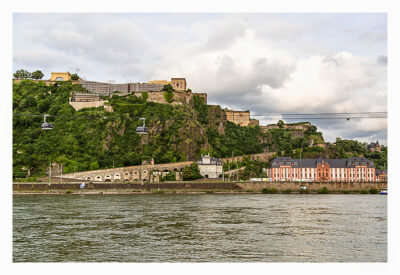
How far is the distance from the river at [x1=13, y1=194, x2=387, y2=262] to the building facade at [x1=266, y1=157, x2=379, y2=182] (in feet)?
143

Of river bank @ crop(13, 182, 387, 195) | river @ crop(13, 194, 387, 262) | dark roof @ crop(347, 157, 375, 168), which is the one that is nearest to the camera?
river @ crop(13, 194, 387, 262)

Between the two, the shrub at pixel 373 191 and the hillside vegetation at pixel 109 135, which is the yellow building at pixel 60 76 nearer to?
the hillside vegetation at pixel 109 135

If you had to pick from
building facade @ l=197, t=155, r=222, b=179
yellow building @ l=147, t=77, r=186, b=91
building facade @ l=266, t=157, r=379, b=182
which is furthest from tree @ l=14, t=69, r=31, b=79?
building facade @ l=266, t=157, r=379, b=182

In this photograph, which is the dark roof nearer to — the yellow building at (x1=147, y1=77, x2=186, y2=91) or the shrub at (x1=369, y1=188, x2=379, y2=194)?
the shrub at (x1=369, y1=188, x2=379, y2=194)

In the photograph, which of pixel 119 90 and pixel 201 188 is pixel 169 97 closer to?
pixel 119 90

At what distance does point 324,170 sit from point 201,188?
27.6 m

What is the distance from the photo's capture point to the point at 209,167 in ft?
210

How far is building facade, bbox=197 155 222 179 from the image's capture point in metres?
63.4

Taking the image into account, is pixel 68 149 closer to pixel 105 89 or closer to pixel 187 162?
pixel 187 162

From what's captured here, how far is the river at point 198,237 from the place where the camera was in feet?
46.0

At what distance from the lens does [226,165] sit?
6850cm

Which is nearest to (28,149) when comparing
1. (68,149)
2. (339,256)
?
(68,149)

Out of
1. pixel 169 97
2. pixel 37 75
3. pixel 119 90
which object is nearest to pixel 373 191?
pixel 169 97

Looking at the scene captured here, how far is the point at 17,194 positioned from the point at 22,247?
120 ft
